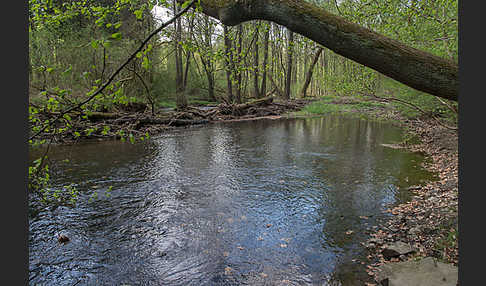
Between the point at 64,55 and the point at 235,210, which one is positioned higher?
the point at 64,55

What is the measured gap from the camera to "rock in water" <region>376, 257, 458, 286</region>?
300 centimetres

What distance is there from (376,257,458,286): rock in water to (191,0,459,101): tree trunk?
195 cm

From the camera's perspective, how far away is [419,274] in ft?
10.3

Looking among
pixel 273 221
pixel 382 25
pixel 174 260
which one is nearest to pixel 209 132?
pixel 382 25

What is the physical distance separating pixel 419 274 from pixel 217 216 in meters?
3.22

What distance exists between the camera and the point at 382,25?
8297 millimetres

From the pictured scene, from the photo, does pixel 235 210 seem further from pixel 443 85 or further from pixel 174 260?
pixel 443 85

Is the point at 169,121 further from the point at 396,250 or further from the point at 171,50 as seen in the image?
the point at 396,250

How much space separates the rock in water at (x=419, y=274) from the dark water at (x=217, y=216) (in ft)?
1.28

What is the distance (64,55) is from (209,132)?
945 cm

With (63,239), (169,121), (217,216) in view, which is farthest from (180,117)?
(63,239)

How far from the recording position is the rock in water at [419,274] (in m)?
3.00

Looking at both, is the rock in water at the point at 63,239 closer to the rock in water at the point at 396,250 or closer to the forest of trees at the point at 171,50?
the forest of trees at the point at 171,50

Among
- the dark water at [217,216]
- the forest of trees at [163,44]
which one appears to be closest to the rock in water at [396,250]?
the dark water at [217,216]
